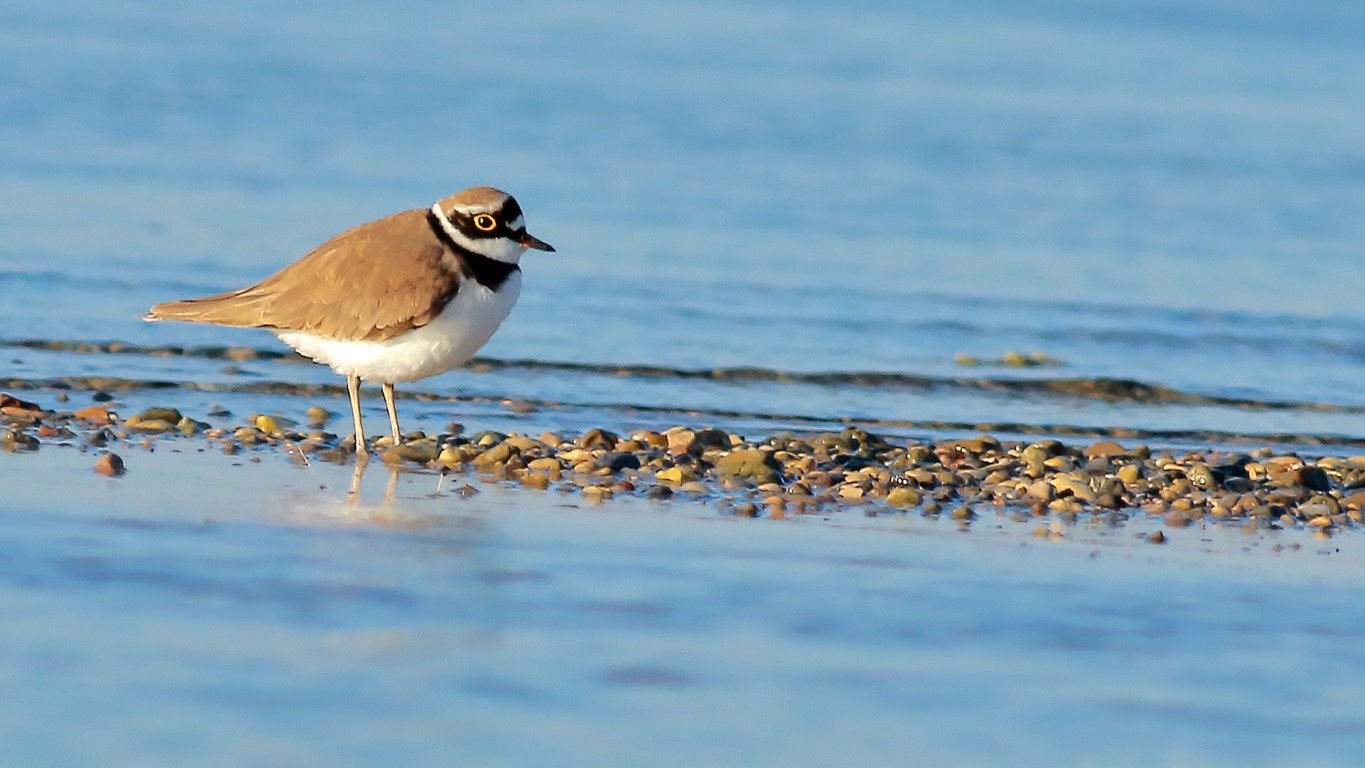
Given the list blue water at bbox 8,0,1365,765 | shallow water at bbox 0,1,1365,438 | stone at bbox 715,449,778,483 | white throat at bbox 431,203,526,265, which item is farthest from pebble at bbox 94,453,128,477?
shallow water at bbox 0,1,1365,438

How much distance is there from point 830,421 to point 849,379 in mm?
1342

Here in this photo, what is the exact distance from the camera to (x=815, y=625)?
570cm

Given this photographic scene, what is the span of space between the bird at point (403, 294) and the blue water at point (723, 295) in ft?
4.06

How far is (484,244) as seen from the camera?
852cm

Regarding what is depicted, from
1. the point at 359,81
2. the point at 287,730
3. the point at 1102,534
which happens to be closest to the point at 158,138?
A: the point at 359,81

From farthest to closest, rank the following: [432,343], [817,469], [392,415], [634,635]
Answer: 1. [392,415]
2. [817,469]
3. [432,343]
4. [634,635]

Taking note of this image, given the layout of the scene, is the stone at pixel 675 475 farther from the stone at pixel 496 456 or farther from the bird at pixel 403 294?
the bird at pixel 403 294

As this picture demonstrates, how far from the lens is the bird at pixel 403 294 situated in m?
8.29

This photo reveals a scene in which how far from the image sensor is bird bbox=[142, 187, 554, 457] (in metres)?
8.29

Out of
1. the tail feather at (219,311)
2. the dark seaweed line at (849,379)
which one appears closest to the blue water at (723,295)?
the dark seaweed line at (849,379)

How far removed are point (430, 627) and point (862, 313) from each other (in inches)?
350

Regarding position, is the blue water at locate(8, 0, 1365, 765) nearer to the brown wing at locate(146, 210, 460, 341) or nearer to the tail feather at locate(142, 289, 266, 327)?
the tail feather at locate(142, 289, 266, 327)

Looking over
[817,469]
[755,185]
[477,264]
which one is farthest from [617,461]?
[755,185]

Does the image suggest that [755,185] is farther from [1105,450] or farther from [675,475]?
[675,475]
